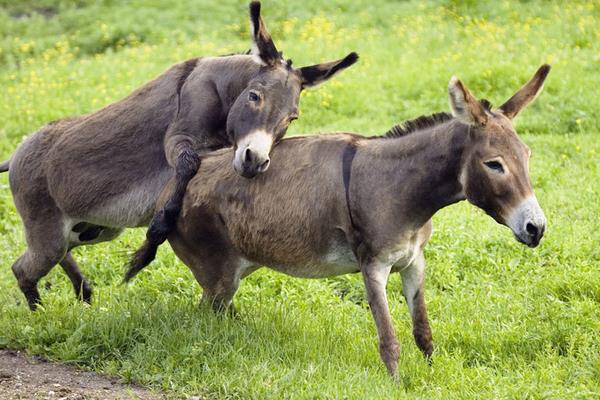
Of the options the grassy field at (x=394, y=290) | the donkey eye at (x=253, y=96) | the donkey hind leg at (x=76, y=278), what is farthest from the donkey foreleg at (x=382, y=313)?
the donkey hind leg at (x=76, y=278)

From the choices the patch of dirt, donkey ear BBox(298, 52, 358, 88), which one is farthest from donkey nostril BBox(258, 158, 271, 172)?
the patch of dirt

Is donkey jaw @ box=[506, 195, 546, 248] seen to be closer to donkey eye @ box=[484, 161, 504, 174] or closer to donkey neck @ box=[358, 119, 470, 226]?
donkey eye @ box=[484, 161, 504, 174]

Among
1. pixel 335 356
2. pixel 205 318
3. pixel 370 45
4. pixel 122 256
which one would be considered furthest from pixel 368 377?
pixel 370 45

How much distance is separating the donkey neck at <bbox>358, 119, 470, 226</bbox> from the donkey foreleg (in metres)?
0.35

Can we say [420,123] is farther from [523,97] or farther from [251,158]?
[251,158]

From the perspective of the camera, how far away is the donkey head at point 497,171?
4992 mm

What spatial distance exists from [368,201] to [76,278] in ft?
9.63

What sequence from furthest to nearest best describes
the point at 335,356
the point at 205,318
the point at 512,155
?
the point at 205,318 < the point at 335,356 < the point at 512,155

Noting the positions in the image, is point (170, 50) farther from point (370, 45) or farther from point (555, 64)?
point (555, 64)

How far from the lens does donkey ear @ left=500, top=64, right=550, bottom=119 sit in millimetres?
5484

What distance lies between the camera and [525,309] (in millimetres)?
6473

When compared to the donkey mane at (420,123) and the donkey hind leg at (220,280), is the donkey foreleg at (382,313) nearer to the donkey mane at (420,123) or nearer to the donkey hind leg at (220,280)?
the donkey mane at (420,123)

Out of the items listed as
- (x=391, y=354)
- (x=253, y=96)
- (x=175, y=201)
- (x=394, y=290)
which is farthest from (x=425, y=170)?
(x=394, y=290)

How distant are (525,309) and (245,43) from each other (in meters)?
9.57
